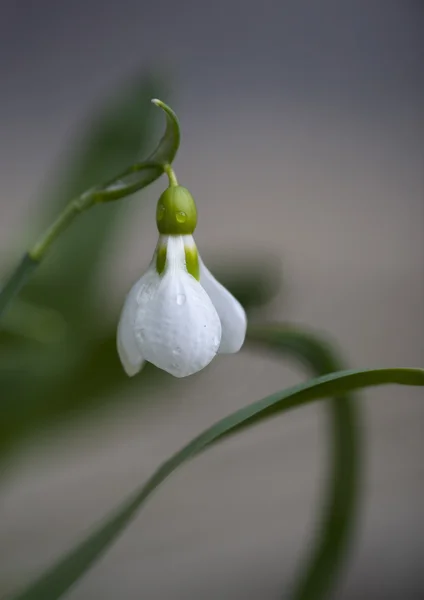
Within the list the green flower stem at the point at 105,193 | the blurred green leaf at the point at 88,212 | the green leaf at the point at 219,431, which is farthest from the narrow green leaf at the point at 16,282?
the blurred green leaf at the point at 88,212

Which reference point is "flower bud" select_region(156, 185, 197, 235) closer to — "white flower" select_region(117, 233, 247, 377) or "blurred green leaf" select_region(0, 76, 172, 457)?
"white flower" select_region(117, 233, 247, 377)

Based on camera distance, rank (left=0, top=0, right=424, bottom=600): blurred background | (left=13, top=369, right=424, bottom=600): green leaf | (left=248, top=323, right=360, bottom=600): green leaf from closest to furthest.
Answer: (left=13, top=369, right=424, bottom=600): green leaf → (left=248, top=323, right=360, bottom=600): green leaf → (left=0, top=0, right=424, bottom=600): blurred background

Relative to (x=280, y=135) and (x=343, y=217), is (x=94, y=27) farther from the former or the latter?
(x=343, y=217)

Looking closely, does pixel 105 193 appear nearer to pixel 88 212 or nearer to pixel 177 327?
pixel 177 327

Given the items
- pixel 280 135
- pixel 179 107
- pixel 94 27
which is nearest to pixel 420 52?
pixel 280 135

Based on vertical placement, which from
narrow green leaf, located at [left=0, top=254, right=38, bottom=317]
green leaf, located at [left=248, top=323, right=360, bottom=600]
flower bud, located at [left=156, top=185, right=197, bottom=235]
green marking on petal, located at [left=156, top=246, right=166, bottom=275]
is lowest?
green leaf, located at [left=248, top=323, right=360, bottom=600]

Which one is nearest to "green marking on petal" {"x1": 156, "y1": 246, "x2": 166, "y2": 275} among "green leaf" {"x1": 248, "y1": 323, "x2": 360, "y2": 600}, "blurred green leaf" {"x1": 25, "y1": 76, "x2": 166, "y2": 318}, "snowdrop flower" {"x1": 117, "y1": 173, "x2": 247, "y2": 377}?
"snowdrop flower" {"x1": 117, "y1": 173, "x2": 247, "y2": 377}

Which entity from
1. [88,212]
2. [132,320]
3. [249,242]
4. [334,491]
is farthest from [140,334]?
[249,242]

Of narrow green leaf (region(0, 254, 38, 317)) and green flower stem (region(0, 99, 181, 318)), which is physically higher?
green flower stem (region(0, 99, 181, 318))
